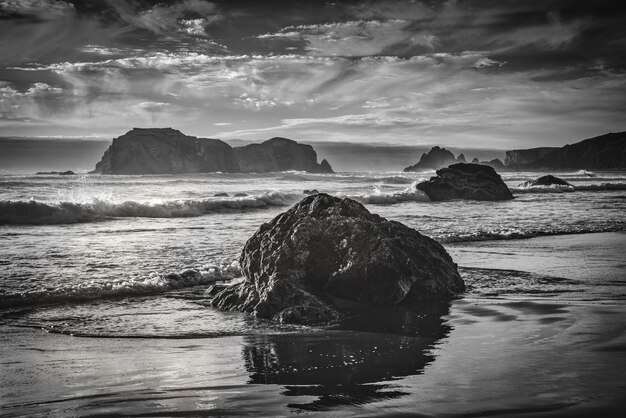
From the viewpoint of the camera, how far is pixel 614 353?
4332mm

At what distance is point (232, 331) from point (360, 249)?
217cm

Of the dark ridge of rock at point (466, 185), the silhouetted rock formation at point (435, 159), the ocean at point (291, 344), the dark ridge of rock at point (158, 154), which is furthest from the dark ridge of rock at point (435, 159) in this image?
the ocean at point (291, 344)

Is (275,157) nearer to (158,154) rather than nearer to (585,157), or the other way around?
(158,154)

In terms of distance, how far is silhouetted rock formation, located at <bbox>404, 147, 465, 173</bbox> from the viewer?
132 metres

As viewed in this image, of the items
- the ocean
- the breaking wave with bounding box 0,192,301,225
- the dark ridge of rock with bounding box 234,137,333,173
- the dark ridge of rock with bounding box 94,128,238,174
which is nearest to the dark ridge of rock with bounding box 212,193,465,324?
the ocean

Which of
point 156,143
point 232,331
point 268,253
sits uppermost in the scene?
point 156,143

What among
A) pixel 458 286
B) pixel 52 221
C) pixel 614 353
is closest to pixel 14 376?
pixel 614 353

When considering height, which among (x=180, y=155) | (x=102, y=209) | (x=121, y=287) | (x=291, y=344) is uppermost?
(x=180, y=155)

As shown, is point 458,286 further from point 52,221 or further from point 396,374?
point 52,221

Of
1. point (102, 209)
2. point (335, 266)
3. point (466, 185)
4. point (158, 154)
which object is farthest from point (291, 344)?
point (158, 154)

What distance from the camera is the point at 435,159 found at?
133500 millimetres

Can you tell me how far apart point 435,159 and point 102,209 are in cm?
12085

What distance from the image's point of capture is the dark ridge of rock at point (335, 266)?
257 inches

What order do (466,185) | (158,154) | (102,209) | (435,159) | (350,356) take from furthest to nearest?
(435,159) < (158,154) < (466,185) < (102,209) < (350,356)
